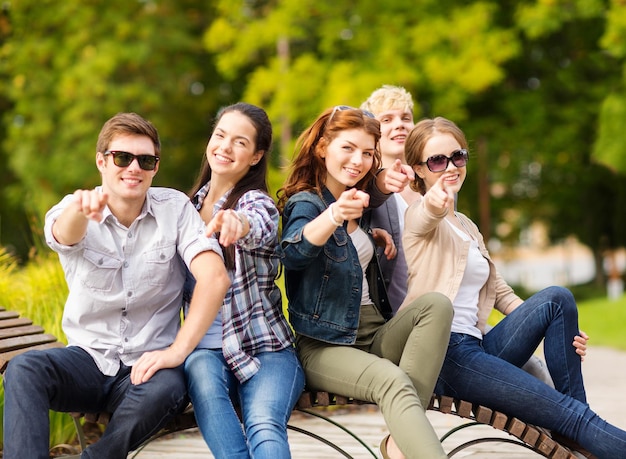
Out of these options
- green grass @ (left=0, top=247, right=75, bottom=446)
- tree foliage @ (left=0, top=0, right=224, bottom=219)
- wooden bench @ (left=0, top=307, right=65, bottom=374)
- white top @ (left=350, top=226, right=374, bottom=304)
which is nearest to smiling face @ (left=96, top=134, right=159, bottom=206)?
wooden bench @ (left=0, top=307, right=65, bottom=374)

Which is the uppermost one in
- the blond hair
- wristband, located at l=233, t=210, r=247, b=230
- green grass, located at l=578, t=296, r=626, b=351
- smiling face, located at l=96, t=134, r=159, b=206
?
the blond hair

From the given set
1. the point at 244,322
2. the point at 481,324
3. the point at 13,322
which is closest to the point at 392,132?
the point at 481,324

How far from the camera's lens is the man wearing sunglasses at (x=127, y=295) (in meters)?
3.10

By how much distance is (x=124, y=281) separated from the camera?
10.8 ft

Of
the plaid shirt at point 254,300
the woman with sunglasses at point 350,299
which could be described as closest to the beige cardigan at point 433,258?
the woman with sunglasses at point 350,299

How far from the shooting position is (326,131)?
3.61 metres

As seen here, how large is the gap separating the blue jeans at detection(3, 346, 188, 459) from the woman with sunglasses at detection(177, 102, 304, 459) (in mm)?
154

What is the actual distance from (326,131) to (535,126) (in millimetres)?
13130

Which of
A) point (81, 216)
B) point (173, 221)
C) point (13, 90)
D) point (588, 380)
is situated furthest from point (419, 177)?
point (13, 90)

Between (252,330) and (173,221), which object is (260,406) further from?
(173,221)

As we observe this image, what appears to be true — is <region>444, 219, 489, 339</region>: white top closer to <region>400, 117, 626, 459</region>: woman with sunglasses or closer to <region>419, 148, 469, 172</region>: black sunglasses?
<region>400, 117, 626, 459</region>: woman with sunglasses

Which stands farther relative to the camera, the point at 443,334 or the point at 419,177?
the point at 419,177

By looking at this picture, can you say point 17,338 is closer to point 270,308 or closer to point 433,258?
point 270,308

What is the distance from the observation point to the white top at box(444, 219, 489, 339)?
3.73 m
